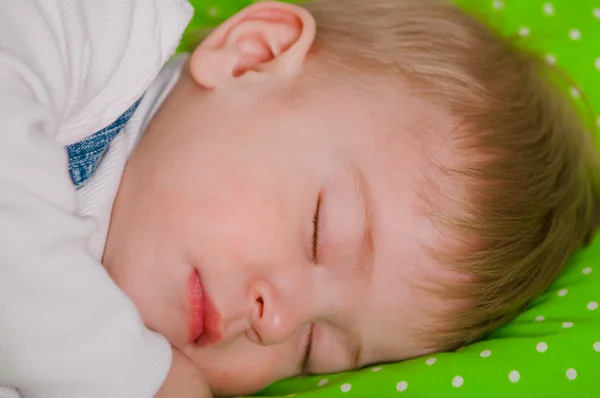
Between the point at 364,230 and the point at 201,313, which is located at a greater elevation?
the point at 364,230

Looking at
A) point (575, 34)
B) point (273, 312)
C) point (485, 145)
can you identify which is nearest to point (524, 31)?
point (575, 34)

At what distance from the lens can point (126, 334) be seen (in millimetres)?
973

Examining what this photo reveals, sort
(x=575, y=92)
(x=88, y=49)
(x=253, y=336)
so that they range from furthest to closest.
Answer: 1. (x=575, y=92)
2. (x=253, y=336)
3. (x=88, y=49)

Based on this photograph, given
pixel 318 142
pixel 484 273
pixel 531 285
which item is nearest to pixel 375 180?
pixel 318 142

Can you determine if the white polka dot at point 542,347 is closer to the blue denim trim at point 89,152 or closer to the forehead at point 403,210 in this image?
the forehead at point 403,210

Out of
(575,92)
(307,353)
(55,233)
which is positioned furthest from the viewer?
(575,92)

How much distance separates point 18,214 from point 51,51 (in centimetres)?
20

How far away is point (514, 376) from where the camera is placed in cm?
116

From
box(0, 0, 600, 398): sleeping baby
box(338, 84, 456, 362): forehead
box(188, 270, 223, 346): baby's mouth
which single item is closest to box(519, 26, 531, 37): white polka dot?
box(0, 0, 600, 398): sleeping baby

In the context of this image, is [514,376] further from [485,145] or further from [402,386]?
[485,145]

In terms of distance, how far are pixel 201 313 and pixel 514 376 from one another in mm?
453

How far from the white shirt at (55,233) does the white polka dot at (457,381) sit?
41 centimetres

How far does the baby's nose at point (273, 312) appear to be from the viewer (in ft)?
3.56

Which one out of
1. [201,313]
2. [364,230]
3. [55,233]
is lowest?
[201,313]
